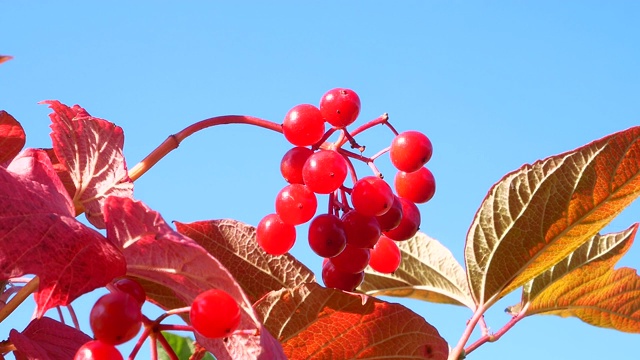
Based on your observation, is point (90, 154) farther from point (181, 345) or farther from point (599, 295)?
point (599, 295)

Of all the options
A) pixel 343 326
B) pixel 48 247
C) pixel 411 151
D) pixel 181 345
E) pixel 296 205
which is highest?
pixel 411 151

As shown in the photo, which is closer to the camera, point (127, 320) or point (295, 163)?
point (127, 320)

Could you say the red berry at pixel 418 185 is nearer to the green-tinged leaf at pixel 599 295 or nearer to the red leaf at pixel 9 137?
the green-tinged leaf at pixel 599 295

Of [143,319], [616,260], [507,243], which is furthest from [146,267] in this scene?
[616,260]

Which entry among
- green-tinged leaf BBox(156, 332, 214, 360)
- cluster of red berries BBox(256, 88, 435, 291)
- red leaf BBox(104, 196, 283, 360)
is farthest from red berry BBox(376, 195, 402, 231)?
green-tinged leaf BBox(156, 332, 214, 360)

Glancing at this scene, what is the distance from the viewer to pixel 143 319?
104 centimetres

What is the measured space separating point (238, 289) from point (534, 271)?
0.99 metres

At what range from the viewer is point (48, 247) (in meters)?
1.06

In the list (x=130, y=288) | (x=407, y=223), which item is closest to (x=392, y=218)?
(x=407, y=223)

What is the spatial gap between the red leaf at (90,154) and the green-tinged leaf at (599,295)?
1080 mm

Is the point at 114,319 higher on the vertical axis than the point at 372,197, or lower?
lower

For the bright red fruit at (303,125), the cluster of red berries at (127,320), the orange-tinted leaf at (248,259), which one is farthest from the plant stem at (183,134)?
the cluster of red berries at (127,320)

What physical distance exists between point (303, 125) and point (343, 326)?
364 millimetres

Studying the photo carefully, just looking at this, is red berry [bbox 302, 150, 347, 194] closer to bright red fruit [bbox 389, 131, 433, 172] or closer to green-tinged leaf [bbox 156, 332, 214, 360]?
bright red fruit [bbox 389, 131, 433, 172]
